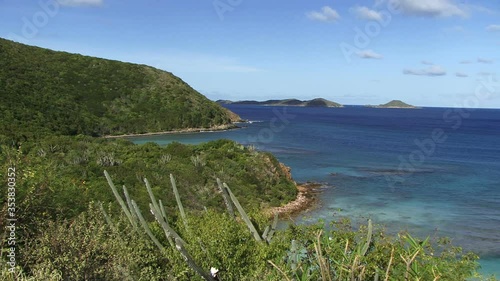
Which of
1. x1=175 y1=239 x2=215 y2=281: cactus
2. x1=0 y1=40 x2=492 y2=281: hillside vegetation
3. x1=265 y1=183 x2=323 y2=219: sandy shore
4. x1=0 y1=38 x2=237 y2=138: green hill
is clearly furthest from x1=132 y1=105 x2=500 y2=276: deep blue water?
x1=0 y1=38 x2=237 y2=138: green hill

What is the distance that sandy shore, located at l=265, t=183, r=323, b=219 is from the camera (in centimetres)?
3108

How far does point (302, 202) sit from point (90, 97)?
5914cm

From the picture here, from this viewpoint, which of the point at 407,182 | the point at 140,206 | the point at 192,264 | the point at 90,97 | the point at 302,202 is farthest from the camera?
the point at 90,97

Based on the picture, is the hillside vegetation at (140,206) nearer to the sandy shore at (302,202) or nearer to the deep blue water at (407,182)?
the sandy shore at (302,202)

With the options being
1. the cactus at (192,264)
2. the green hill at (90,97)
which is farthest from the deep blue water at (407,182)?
the green hill at (90,97)

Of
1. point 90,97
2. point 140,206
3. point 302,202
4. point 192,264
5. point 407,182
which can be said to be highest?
point 90,97

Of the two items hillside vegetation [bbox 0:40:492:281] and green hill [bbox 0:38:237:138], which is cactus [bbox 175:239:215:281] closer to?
hillside vegetation [bbox 0:40:492:281]

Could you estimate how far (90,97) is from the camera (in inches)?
3187

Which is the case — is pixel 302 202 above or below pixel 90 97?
below

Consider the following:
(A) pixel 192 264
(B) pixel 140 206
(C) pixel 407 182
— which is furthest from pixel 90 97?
(A) pixel 192 264

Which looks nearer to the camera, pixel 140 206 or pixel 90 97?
pixel 140 206

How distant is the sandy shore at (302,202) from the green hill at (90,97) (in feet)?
113

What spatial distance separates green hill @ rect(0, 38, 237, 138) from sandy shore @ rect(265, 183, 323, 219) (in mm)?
34458

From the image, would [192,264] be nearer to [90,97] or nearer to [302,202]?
[302,202]
